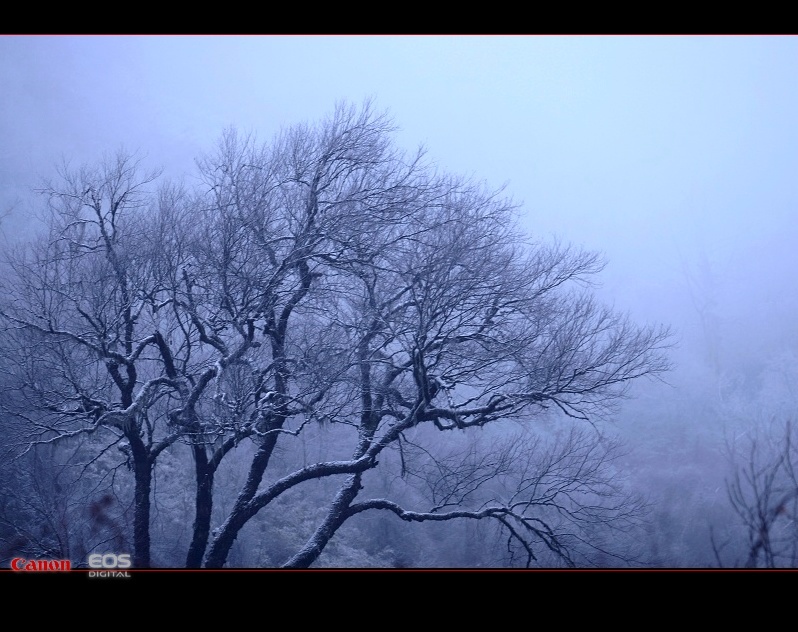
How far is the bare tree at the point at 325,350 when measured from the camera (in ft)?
13.9

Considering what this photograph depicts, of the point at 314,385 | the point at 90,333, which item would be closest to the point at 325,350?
the point at 314,385

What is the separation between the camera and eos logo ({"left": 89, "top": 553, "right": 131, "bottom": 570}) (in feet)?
10.0

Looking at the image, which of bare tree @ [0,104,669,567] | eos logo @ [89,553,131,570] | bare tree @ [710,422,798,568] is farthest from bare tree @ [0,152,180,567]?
bare tree @ [710,422,798,568]

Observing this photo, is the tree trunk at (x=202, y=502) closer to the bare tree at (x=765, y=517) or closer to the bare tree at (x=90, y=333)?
the bare tree at (x=90, y=333)

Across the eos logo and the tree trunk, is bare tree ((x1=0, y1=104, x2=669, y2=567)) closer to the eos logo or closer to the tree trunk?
the tree trunk

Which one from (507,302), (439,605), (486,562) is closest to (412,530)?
(486,562)

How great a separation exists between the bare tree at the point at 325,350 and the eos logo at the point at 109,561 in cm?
101

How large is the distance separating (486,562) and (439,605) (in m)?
1.21

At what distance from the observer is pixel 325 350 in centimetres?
423

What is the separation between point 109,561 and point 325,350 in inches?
74.6

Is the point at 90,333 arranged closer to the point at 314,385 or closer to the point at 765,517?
the point at 314,385

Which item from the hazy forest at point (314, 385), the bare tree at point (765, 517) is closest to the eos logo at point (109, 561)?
the hazy forest at point (314, 385)
